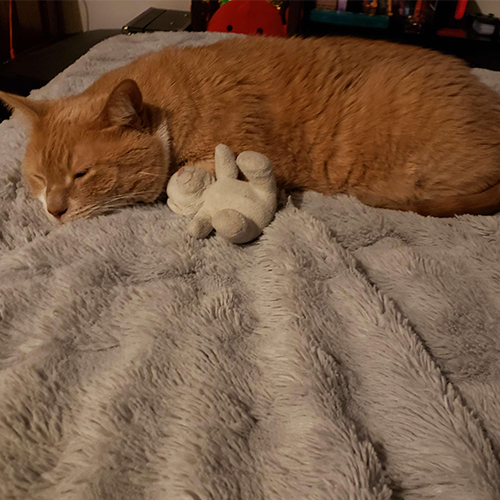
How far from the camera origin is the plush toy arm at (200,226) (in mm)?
960

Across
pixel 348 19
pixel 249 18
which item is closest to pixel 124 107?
pixel 249 18

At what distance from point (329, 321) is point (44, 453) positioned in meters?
0.51

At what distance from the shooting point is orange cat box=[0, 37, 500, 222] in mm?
993

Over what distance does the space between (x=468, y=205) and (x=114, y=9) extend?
283 cm

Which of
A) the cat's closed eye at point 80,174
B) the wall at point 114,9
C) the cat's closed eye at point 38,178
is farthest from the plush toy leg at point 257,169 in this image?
the wall at point 114,9

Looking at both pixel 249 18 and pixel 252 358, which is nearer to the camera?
pixel 252 358

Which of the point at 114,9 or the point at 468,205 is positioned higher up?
the point at 114,9

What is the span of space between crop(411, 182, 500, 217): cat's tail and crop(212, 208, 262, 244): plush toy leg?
0.49 metres

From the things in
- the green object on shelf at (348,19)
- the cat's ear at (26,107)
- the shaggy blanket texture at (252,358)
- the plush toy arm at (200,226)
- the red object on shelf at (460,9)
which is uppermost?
the red object on shelf at (460,9)

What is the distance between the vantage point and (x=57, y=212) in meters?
0.99

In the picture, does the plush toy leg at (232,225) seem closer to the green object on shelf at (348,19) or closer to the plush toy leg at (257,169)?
the plush toy leg at (257,169)

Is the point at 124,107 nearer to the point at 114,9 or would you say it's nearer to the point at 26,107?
the point at 26,107

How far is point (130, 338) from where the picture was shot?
764 millimetres

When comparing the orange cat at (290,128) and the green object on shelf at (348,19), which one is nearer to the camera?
the orange cat at (290,128)
